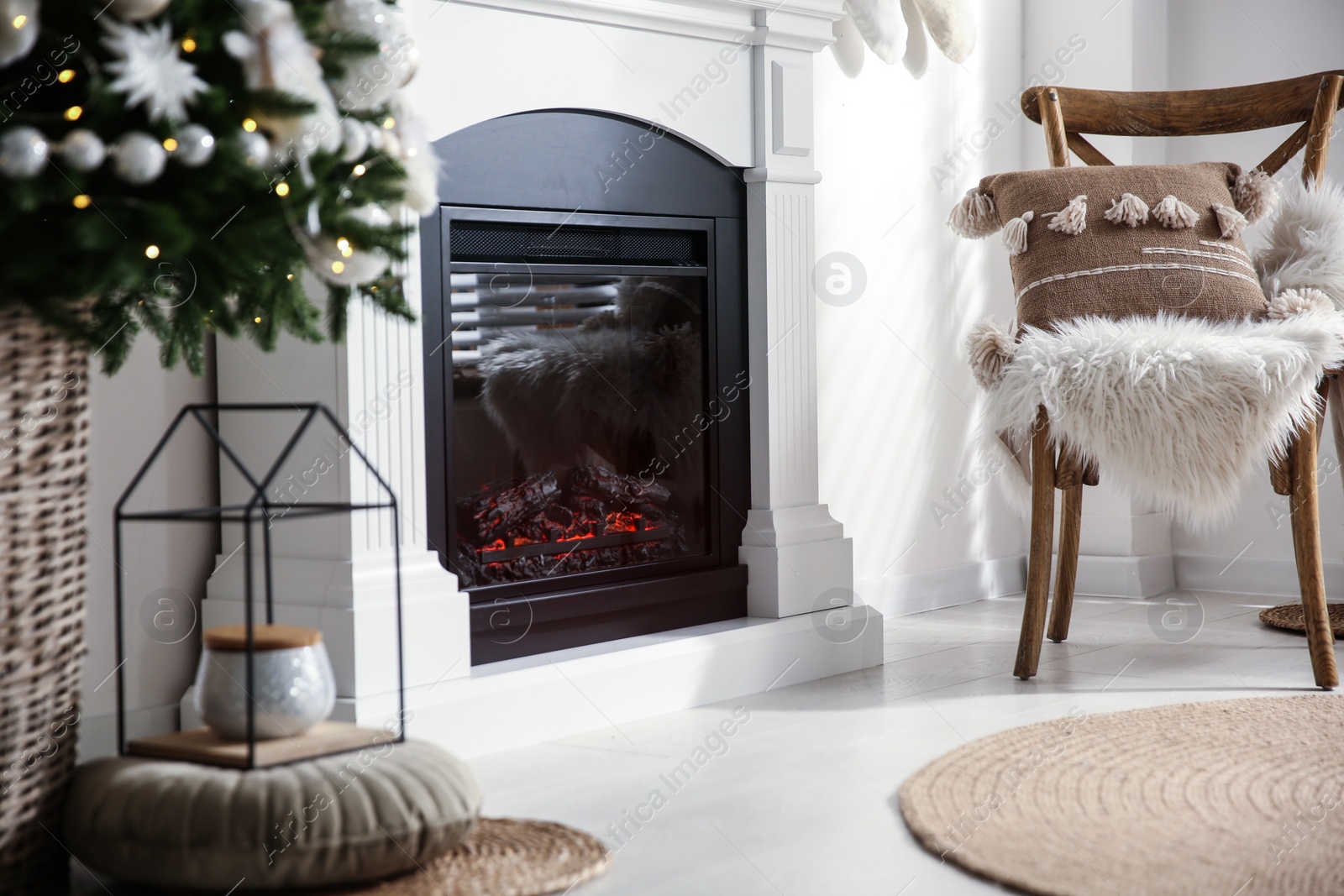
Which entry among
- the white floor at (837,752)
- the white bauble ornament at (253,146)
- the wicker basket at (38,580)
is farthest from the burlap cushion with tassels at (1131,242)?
the wicker basket at (38,580)

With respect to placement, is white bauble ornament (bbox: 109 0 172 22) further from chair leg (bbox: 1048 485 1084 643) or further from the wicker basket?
chair leg (bbox: 1048 485 1084 643)

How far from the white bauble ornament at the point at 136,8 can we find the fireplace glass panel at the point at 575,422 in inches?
35.3

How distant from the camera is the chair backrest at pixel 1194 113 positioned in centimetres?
254

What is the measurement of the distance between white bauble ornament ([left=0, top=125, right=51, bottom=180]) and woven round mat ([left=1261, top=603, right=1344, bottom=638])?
2.39 m

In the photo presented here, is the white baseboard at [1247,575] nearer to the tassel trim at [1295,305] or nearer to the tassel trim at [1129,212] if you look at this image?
the tassel trim at [1295,305]

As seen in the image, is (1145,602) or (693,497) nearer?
(693,497)

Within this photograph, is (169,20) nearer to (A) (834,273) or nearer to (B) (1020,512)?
(B) (1020,512)

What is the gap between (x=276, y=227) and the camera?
1.23 m

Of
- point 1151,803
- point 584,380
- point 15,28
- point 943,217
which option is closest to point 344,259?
point 15,28

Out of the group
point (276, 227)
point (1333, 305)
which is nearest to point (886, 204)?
point (1333, 305)

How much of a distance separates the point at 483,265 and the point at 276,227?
0.82 metres

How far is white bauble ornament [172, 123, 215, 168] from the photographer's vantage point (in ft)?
3.78

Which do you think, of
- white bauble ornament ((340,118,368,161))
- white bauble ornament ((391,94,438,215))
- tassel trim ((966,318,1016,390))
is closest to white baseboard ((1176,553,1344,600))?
tassel trim ((966,318,1016,390))

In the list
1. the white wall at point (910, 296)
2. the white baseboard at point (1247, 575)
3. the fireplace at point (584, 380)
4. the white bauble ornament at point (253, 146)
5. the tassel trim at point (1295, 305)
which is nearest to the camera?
the white bauble ornament at point (253, 146)
